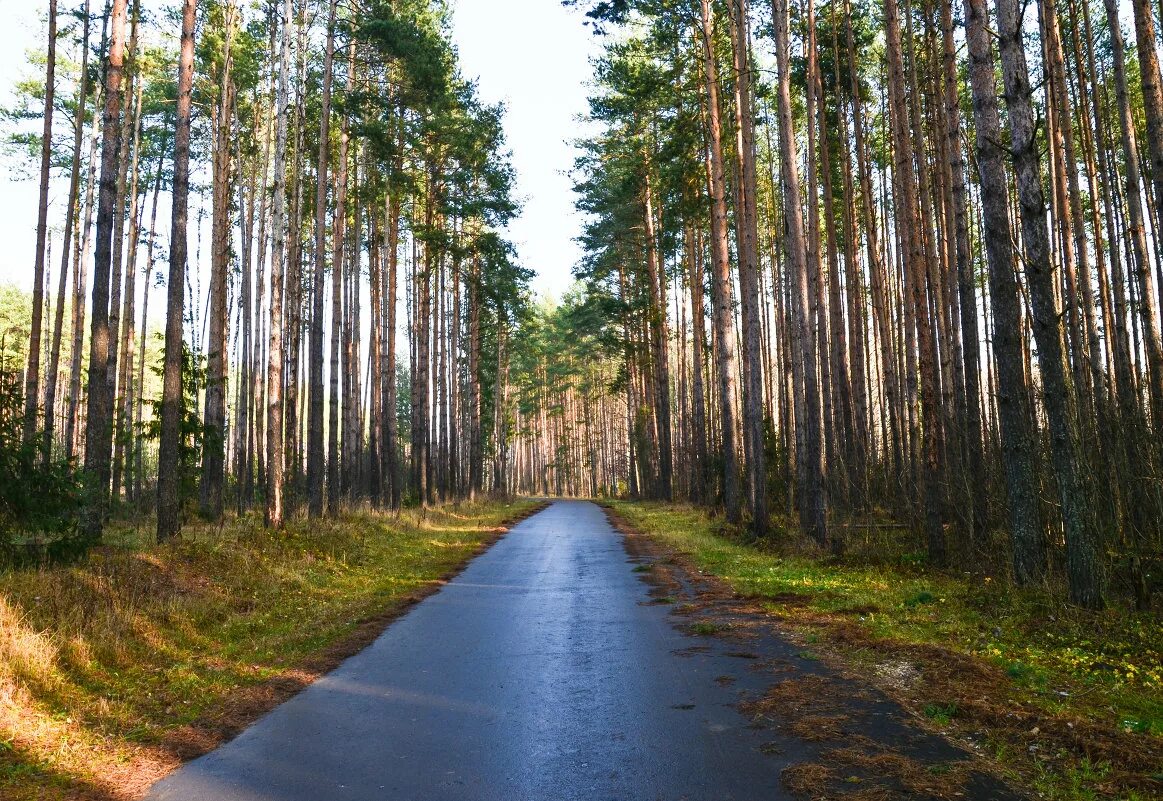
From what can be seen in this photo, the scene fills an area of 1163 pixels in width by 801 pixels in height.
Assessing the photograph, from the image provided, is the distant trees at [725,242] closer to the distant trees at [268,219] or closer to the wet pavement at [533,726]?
the distant trees at [268,219]

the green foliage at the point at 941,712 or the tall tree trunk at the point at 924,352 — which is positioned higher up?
the tall tree trunk at the point at 924,352

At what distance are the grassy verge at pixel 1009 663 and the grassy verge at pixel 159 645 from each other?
5.07 m

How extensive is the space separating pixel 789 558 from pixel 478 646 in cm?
842

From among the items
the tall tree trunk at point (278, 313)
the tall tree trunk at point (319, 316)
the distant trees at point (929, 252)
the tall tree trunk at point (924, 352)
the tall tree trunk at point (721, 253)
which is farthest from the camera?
the tall tree trunk at point (721, 253)

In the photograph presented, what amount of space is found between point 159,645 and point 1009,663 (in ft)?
26.5

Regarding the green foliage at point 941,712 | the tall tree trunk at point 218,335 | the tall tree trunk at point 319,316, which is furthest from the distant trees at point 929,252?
the tall tree trunk at point 218,335

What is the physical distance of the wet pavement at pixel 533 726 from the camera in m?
4.25

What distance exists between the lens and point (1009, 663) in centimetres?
655

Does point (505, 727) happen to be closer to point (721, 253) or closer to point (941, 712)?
point (941, 712)

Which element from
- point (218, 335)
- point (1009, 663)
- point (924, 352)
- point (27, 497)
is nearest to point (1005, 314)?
point (924, 352)

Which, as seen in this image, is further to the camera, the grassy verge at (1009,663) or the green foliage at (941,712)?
the green foliage at (941,712)

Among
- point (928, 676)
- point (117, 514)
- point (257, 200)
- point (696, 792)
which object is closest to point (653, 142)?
point (257, 200)

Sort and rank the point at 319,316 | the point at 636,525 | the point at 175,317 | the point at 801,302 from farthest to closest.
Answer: the point at 636,525 < the point at 319,316 < the point at 801,302 < the point at 175,317

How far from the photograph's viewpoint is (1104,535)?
8.34m
